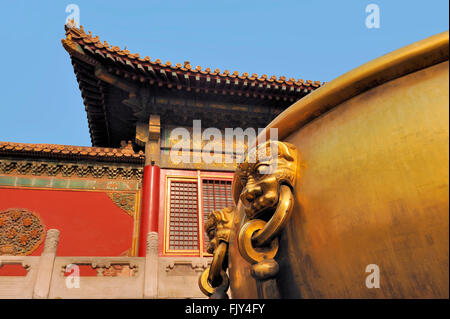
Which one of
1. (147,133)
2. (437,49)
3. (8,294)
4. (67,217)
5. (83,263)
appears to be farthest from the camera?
(147,133)

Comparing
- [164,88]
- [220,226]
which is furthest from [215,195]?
[220,226]

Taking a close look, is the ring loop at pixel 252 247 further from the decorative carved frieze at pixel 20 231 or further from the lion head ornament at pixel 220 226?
the decorative carved frieze at pixel 20 231

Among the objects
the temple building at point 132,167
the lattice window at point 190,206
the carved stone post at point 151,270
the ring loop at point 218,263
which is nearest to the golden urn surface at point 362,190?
the ring loop at point 218,263

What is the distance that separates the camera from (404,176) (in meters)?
0.86

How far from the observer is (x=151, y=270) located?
4.93 meters

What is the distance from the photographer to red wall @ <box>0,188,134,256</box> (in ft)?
22.3

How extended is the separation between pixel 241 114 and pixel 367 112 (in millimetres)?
7550

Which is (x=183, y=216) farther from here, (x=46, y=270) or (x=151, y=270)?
(x=46, y=270)

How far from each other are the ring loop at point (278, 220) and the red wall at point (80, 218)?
623 centimetres

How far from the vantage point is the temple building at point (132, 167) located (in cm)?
685

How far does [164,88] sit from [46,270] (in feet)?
14.8

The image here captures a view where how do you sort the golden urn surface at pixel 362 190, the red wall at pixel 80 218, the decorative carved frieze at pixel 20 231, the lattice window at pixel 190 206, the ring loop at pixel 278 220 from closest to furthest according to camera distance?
the golden urn surface at pixel 362 190
the ring loop at pixel 278 220
the decorative carved frieze at pixel 20 231
the red wall at pixel 80 218
the lattice window at pixel 190 206
